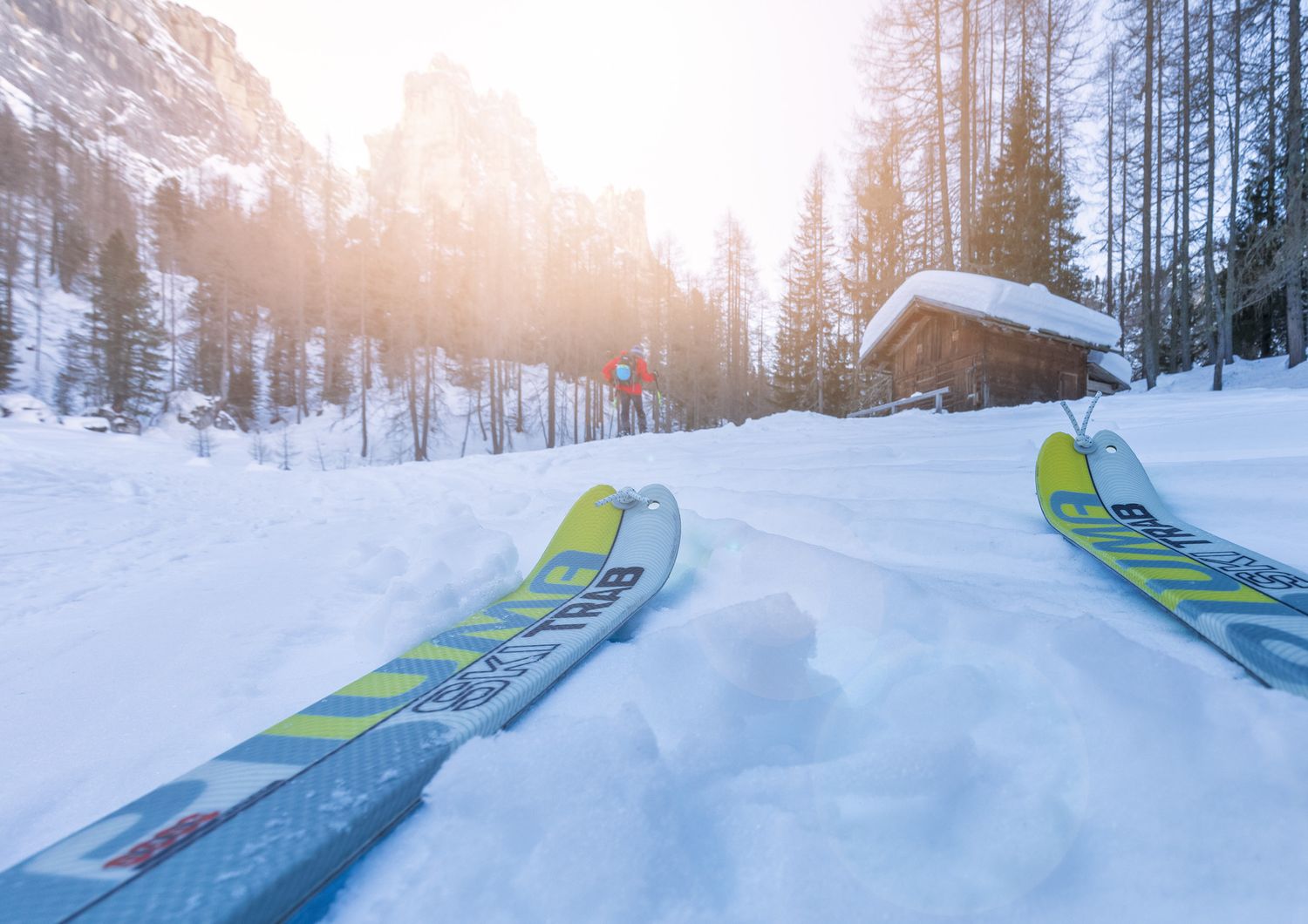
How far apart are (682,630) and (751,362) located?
107 feet

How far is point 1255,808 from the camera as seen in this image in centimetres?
72

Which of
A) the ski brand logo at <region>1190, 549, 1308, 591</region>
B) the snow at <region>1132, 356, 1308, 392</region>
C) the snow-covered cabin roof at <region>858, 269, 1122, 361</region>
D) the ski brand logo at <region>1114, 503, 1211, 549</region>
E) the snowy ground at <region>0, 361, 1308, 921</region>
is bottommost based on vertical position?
the snowy ground at <region>0, 361, 1308, 921</region>

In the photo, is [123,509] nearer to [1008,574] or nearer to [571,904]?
[571,904]

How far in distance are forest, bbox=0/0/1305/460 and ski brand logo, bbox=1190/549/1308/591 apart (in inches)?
463

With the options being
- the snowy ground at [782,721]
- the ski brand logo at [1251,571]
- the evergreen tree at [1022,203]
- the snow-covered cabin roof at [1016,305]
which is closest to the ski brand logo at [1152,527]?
the ski brand logo at [1251,571]

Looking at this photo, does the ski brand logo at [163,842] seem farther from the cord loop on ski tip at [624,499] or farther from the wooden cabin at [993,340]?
the wooden cabin at [993,340]

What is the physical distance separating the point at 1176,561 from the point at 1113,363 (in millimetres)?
14940

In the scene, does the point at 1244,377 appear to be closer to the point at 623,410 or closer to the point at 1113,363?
the point at 1113,363

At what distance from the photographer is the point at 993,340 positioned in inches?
424

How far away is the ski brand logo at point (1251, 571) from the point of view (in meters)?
1.43

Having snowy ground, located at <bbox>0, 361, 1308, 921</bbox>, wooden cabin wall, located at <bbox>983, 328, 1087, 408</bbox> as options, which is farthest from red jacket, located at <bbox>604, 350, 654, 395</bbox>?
snowy ground, located at <bbox>0, 361, 1308, 921</bbox>

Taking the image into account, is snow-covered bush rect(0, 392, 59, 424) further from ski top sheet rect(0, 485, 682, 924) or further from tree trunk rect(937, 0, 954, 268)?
tree trunk rect(937, 0, 954, 268)

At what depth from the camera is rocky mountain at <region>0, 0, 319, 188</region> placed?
3033 centimetres

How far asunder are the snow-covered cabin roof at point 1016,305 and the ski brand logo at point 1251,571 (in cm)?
886
